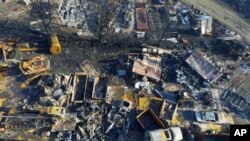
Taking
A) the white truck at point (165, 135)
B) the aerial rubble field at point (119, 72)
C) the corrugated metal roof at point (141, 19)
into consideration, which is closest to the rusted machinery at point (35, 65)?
the aerial rubble field at point (119, 72)

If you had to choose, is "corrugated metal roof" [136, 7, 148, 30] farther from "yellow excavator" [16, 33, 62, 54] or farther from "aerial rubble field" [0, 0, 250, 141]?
"yellow excavator" [16, 33, 62, 54]

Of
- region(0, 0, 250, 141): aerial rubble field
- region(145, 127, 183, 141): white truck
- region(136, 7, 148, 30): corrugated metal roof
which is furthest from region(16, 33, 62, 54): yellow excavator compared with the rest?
region(145, 127, 183, 141): white truck

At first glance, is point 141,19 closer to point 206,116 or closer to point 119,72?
point 119,72

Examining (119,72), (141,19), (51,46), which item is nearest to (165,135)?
(119,72)

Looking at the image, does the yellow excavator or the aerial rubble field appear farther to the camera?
the yellow excavator

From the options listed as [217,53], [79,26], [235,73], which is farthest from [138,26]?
[235,73]

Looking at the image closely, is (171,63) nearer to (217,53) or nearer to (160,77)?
(160,77)
